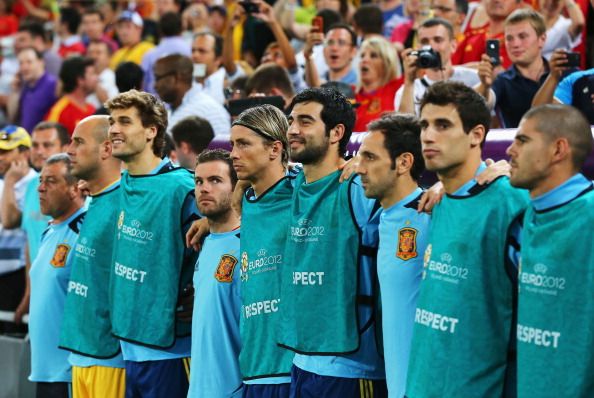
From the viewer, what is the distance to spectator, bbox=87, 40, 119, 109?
11.2 meters

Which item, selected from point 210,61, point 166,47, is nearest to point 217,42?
point 210,61

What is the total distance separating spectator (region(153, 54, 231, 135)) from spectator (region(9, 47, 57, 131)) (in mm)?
3472

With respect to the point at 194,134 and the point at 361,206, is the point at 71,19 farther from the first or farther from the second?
the point at 361,206

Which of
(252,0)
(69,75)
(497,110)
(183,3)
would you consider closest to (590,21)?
(497,110)

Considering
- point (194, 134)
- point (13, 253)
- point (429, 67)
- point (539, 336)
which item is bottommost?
point (13, 253)

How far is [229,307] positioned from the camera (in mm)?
5957

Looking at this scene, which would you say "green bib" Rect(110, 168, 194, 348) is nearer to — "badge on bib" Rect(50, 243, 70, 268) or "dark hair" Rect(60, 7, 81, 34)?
"badge on bib" Rect(50, 243, 70, 268)

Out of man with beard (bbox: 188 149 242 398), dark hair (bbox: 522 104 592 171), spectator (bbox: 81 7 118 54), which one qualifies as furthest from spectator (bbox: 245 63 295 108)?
spectator (bbox: 81 7 118 54)

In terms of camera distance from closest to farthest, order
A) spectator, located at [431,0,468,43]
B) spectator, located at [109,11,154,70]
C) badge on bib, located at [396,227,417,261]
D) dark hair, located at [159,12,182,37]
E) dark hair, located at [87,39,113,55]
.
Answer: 1. badge on bib, located at [396,227,417,261]
2. spectator, located at [431,0,468,43]
3. dark hair, located at [159,12,182,37]
4. spectator, located at [109,11,154,70]
5. dark hair, located at [87,39,113,55]

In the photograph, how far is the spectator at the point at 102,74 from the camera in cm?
1124

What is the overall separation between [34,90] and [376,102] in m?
5.20

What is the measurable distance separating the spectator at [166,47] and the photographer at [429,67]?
3680 millimetres

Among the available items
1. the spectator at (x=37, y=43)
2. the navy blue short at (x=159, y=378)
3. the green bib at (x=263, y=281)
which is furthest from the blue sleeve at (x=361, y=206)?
the spectator at (x=37, y=43)

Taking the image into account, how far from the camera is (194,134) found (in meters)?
7.51
